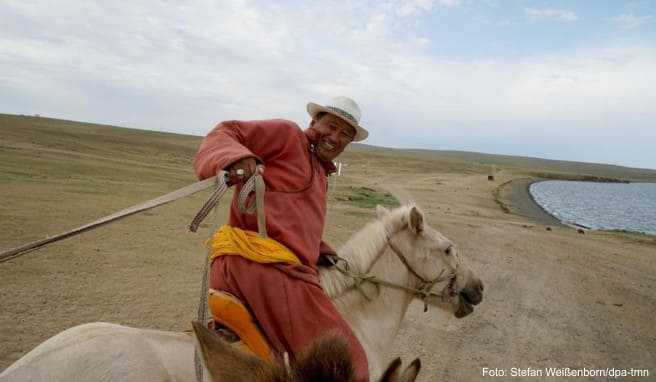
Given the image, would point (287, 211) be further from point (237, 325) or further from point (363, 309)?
point (363, 309)

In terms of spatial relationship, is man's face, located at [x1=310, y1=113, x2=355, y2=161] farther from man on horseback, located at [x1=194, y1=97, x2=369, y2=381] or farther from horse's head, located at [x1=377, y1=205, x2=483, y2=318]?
horse's head, located at [x1=377, y1=205, x2=483, y2=318]

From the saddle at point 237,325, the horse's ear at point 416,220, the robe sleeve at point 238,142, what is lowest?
the saddle at point 237,325

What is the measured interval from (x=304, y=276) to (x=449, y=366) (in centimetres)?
414

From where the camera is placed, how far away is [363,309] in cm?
332

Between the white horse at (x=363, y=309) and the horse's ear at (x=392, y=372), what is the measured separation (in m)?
1.13

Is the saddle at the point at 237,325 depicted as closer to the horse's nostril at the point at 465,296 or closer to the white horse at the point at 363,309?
A: the white horse at the point at 363,309

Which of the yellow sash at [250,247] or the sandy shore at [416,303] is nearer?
the yellow sash at [250,247]

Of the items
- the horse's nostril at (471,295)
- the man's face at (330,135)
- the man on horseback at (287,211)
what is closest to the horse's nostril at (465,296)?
the horse's nostril at (471,295)

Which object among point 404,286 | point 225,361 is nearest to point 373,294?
point 404,286

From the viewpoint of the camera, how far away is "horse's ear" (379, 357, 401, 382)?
142cm

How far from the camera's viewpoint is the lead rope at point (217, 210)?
2148 millimetres

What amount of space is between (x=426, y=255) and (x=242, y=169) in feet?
6.30

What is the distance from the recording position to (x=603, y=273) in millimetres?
12266

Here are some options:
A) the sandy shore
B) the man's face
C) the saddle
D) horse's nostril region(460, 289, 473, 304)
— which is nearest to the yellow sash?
the saddle
